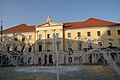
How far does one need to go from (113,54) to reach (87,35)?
8.89 meters

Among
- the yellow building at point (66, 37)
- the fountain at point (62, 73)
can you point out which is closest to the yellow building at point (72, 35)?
the yellow building at point (66, 37)

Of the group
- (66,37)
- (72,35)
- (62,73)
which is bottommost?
(62,73)

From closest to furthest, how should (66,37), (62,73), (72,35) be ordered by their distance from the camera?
(62,73), (72,35), (66,37)

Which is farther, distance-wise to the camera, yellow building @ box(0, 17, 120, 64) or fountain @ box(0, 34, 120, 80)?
yellow building @ box(0, 17, 120, 64)

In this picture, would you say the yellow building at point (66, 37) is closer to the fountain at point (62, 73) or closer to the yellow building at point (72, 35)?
the yellow building at point (72, 35)

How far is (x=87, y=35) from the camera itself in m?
43.2

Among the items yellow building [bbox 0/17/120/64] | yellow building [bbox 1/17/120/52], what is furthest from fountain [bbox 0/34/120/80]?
yellow building [bbox 1/17/120/52]

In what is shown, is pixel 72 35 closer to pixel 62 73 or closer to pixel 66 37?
pixel 66 37

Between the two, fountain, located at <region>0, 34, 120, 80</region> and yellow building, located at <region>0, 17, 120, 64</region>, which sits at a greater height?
yellow building, located at <region>0, 17, 120, 64</region>

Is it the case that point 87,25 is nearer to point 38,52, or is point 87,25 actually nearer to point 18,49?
point 38,52

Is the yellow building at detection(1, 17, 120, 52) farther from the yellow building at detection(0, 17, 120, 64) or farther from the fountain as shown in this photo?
the fountain


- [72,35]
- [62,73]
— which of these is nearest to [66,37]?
[72,35]

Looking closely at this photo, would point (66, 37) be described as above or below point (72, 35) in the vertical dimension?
below

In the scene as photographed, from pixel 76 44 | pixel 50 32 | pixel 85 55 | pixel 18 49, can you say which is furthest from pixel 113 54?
pixel 18 49
